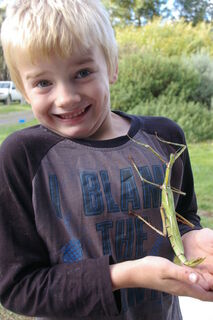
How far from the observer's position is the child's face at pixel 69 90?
1171 mm

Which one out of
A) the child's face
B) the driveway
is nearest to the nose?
the child's face

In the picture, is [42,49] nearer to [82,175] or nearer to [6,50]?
[6,50]

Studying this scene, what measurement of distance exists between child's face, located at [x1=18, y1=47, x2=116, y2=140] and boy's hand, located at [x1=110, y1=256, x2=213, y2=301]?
501mm

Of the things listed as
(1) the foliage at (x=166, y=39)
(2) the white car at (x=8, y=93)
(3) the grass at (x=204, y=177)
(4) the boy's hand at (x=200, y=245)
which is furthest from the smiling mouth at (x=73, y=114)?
(2) the white car at (x=8, y=93)

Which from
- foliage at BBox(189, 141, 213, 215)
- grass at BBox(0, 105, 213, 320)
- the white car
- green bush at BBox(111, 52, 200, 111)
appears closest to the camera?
grass at BBox(0, 105, 213, 320)

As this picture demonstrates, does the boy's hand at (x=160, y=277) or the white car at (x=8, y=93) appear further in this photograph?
the white car at (x=8, y=93)

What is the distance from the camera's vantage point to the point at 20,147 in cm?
122

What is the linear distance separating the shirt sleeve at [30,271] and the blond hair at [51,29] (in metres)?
0.33

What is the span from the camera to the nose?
1.18 metres

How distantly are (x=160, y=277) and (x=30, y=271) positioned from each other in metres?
0.43

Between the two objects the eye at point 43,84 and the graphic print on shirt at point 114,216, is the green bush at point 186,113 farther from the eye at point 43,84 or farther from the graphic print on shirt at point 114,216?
the eye at point 43,84

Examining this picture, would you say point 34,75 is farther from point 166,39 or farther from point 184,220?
point 166,39

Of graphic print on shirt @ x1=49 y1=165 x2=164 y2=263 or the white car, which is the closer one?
graphic print on shirt @ x1=49 y1=165 x2=164 y2=263

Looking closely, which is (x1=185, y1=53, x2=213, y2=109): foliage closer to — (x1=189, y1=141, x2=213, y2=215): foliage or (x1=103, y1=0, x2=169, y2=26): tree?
(x1=189, y1=141, x2=213, y2=215): foliage
